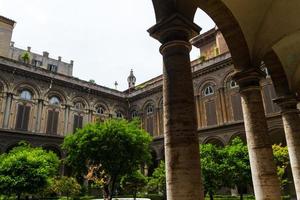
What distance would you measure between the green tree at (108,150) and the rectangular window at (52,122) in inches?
321

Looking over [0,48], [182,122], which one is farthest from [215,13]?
[0,48]

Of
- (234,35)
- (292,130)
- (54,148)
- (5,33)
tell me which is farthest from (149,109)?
(234,35)

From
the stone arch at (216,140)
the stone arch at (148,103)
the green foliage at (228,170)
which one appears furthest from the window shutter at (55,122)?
the green foliage at (228,170)

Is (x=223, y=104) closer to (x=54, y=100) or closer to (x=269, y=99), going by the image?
(x=269, y=99)

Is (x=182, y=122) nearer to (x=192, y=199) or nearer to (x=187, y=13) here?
(x=192, y=199)

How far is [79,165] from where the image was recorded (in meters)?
18.5

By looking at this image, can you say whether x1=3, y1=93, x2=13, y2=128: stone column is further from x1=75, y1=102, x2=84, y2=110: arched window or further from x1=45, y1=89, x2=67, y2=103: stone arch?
x1=75, y1=102, x2=84, y2=110: arched window

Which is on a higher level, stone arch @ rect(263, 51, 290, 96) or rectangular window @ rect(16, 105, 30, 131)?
rectangular window @ rect(16, 105, 30, 131)

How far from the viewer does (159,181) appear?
69.1 ft

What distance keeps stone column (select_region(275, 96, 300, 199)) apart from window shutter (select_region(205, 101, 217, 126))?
15.5m

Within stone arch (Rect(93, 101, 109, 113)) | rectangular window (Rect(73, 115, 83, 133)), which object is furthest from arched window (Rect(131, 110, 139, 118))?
rectangular window (Rect(73, 115, 83, 133))

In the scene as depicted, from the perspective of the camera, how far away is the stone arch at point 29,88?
2512 centimetres

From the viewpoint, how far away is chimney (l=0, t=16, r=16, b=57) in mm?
31359

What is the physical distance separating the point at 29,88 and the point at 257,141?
23704 millimetres
